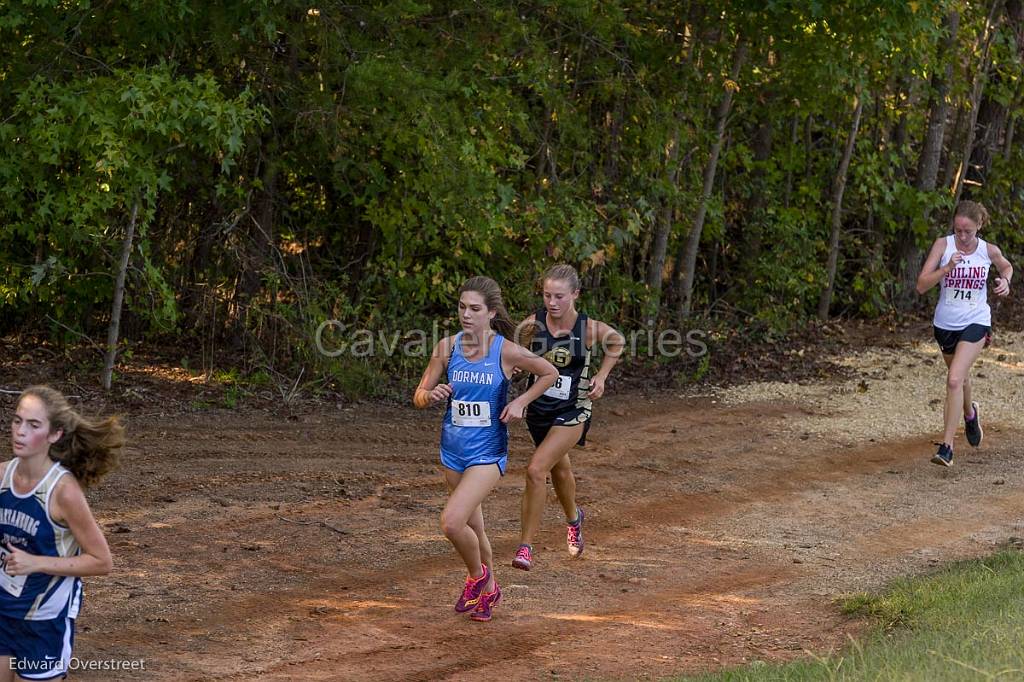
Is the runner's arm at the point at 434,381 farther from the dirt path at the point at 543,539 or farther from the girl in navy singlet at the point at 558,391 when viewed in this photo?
the dirt path at the point at 543,539

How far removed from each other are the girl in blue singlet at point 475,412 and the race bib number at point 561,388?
0.72 metres

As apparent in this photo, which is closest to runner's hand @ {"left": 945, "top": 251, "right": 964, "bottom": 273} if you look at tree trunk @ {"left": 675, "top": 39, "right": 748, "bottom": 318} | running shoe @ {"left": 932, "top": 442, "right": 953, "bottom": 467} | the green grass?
running shoe @ {"left": 932, "top": 442, "right": 953, "bottom": 467}

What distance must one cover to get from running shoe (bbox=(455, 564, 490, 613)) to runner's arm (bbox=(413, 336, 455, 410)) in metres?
0.99

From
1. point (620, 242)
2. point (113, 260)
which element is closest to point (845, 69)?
point (620, 242)

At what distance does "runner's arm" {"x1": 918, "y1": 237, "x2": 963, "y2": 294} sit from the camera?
999cm

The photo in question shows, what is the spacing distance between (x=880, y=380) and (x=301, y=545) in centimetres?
804

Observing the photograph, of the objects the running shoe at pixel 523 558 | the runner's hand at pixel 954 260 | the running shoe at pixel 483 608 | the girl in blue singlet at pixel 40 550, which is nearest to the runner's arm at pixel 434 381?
the running shoe at pixel 483 608

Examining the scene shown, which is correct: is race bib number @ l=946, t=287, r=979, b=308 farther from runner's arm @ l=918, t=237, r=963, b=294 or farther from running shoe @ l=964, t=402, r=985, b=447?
running shoe @ l=964, t=402, r=985, b=447

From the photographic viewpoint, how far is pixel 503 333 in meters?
6.97

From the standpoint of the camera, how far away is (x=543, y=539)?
27.4ft

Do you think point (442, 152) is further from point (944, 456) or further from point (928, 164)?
point (928, 164)

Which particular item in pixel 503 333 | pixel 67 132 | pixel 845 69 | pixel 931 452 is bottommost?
pixel 931 452

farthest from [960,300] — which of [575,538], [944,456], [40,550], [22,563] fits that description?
[22,563]

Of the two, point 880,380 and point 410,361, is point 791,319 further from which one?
point 410,361
